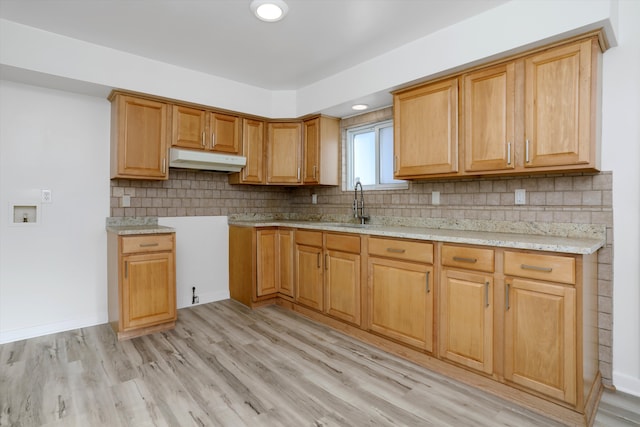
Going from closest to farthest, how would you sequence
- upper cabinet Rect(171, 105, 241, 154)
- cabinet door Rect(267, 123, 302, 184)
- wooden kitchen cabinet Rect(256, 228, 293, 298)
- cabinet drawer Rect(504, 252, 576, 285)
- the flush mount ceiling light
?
cabinet drawer Rect(504, 252, 576, 285), the flush mount ceiling light, upper cabinet Rect(171, 105, 241, 154), wooden kitchen cabinet Rect(256, 228, 293, 298), cabinet door Rect(267, 123, 302, 184)

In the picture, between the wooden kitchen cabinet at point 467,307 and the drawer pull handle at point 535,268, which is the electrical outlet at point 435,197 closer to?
the wooden kitchen cabinet at point 467,307

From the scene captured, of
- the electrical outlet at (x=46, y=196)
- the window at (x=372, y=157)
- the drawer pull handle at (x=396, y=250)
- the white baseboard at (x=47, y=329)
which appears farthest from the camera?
the window at (x=372, y=157)

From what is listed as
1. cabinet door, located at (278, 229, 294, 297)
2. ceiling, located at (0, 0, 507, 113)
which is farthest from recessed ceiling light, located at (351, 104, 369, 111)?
cabinet door, located at (278, 229, 294, 297)

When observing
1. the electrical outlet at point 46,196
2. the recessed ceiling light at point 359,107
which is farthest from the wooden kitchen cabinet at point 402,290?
the electrical outlet at point 46,196

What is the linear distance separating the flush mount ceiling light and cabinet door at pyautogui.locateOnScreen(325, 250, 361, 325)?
192cm

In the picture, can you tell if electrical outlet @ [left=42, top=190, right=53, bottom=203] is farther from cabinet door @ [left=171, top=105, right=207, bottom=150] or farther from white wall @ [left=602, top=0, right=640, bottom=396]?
white wall @ [left=602, top=0, right=640, bottom=396]

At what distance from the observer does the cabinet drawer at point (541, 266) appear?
1758mm

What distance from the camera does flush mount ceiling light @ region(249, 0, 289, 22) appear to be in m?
2.23

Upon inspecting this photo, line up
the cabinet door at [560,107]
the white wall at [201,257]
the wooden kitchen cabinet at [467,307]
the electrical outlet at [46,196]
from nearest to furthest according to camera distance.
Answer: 1. the cabinet door at [560,107]
2. the wooden kitchen cabinet at [467,307]
3. the electrical outlet at [46,196]
4. the white wall at [201,257]

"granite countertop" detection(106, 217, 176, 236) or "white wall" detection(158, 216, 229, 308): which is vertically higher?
"granite countertop" detection(106, 217, 176, 236)

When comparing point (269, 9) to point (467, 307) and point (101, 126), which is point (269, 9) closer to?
point (101, 126)

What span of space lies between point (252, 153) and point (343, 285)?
1923 mm

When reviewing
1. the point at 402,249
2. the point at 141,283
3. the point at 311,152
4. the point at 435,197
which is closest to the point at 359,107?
the point at 311,152

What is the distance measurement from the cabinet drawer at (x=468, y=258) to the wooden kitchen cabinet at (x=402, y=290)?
0.41ft
